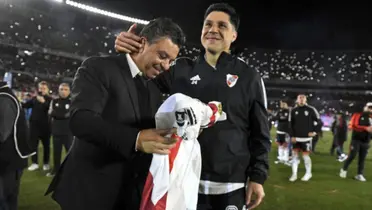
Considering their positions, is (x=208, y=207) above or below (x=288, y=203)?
above

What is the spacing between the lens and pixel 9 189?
3.58 meters

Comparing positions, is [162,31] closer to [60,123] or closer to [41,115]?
[60,123]

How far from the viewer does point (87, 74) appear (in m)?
1.71

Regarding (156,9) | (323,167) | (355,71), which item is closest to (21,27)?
(156,9)

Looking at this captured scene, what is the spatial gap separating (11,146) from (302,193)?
611 centimetres

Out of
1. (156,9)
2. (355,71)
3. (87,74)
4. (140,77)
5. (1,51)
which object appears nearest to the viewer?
(87,74)

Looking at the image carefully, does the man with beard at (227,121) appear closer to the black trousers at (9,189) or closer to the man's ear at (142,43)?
the man's ear at (142,43)

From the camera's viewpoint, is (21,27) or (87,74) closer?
(87,74)

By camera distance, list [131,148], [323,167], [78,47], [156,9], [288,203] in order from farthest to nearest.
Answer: [78,47] < [156,9] < [323,167] < [288,203] < [131,148]

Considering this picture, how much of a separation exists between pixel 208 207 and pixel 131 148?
98 centimetres

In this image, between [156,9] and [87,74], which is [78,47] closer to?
[156,9]

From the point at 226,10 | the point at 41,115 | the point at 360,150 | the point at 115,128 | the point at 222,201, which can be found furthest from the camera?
the point at 360,150

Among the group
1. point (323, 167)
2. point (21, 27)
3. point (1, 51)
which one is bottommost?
point (323, 167)

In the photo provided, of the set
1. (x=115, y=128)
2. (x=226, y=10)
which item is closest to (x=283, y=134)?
(x=226, y=10)
